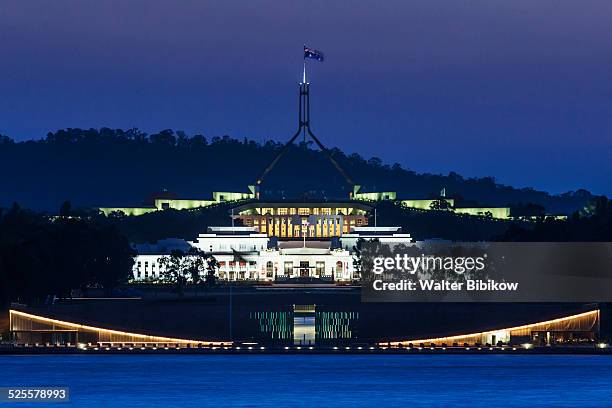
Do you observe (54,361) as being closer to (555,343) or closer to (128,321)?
(128,321)

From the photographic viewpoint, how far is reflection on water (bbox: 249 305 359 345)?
488ft

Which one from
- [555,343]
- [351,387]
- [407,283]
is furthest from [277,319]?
[351,387]

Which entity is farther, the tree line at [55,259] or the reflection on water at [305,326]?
A: the reflection on water at [305,326]

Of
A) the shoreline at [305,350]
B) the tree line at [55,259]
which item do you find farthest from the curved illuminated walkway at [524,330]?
the tree line at [55,259]

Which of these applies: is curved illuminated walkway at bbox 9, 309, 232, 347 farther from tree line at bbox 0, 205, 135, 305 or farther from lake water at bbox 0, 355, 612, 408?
tree line at bbox 0, 205, 135, 305

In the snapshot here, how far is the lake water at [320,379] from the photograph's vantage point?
11138 centimetres

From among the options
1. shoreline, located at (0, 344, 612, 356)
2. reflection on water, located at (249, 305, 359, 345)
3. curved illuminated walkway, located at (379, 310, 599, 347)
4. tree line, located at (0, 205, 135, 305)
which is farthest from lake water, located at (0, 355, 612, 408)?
tree line, located at (0, 205, 135, 305)

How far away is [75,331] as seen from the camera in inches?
5650

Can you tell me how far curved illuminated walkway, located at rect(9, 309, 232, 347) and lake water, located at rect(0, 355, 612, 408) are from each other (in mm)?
1490

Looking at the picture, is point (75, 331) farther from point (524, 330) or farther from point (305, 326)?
point (524, 330)

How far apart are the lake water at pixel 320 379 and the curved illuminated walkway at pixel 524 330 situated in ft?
4.75

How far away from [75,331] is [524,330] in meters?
29.2

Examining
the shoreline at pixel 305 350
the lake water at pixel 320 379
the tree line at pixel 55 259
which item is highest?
the tree line at pixel 55 259

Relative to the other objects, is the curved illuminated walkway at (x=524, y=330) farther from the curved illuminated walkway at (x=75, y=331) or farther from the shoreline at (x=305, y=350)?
the curved illuminated walkway at (x=75, y=331)
